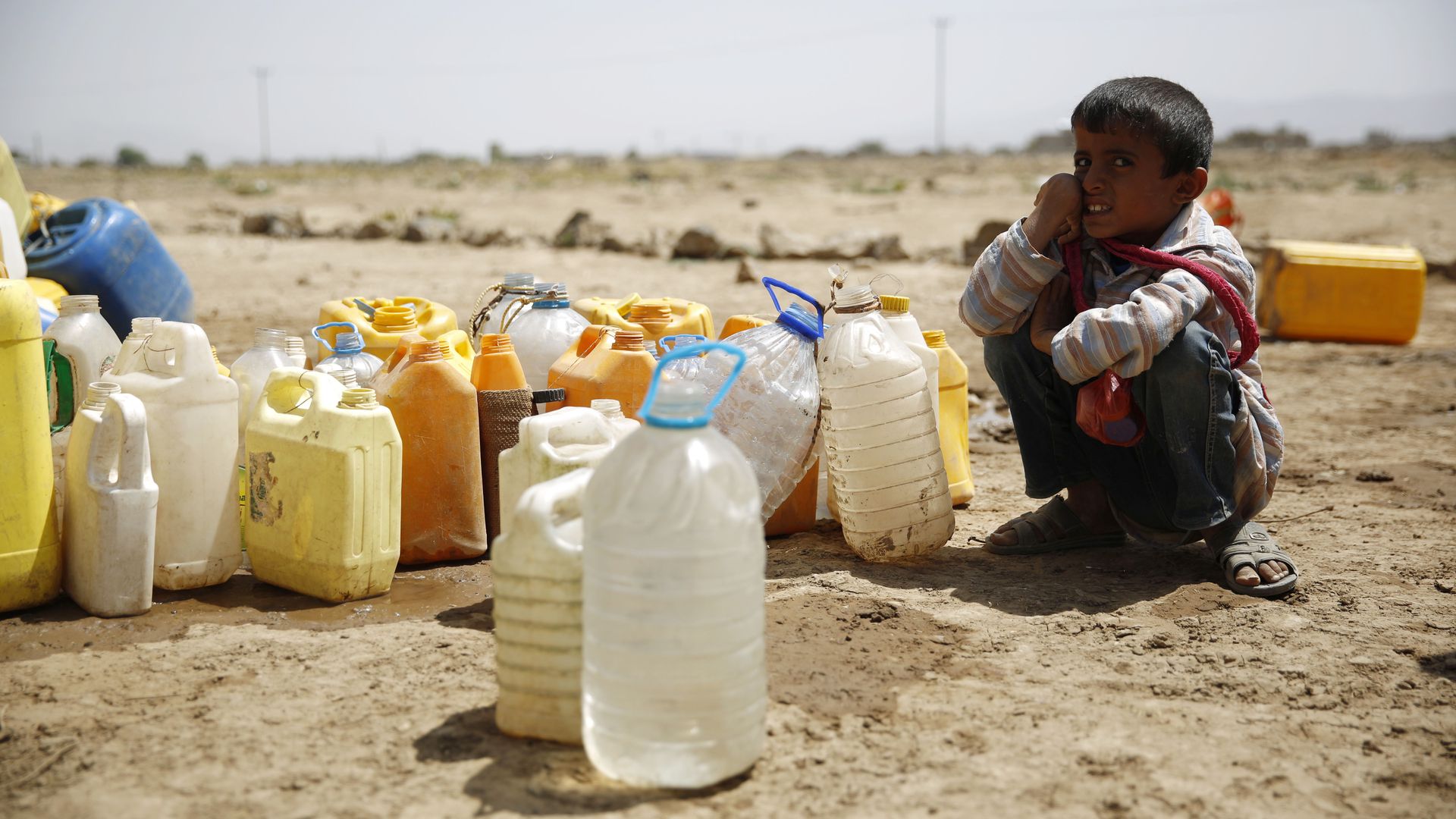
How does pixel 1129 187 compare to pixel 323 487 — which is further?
pixel 1129 187

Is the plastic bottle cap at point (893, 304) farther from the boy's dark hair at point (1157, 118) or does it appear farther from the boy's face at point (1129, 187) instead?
the boy's dark hair at point (1157, 118)

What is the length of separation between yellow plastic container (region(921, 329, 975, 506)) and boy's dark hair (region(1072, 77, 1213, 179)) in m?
0.87

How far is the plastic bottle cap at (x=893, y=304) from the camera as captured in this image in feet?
11.2

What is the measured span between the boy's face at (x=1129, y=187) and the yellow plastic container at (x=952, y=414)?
27.9 inches

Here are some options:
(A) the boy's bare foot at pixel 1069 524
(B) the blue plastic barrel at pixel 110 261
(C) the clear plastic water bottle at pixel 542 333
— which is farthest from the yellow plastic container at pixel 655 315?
(B) the blue plastic barrel at pixel 110 261

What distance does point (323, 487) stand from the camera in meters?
2.79

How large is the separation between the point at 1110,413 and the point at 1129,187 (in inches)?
24.1

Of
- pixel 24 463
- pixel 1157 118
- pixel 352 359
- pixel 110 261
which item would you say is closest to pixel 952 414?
pixel 1157 118

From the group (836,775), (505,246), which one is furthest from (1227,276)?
(505,246)

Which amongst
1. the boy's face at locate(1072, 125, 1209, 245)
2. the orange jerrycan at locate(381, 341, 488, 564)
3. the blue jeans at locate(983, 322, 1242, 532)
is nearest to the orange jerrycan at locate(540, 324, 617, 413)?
the orange jerrycan at locate(381, 341, 488, 564)

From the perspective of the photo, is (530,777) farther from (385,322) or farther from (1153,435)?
(385,322)

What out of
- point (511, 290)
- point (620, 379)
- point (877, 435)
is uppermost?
point (511, 290)

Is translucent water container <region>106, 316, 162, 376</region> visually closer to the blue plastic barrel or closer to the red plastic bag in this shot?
the red plastic bag

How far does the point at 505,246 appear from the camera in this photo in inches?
489
